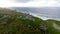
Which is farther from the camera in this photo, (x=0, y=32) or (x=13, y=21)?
(x=13, y=21)

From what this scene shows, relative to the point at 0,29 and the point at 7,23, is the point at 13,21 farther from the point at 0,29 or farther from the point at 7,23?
the point at 0,29

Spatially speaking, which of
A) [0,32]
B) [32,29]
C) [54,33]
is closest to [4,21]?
[0,32]

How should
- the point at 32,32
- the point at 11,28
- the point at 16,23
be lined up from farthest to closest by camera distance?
1. the point at 16,23
2. the point at 11,28
3. the point at 32,32

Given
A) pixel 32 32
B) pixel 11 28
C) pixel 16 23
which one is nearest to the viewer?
pixel 32 32

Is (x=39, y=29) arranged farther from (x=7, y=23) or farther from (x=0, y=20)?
(x=0, y=20)

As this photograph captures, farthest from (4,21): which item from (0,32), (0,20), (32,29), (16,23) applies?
(32,29)

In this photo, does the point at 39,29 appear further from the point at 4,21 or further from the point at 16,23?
the point at 4,21

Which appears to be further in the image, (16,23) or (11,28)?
(16,23)

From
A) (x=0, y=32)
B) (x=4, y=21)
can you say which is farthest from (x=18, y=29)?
(x=4, y=21)
